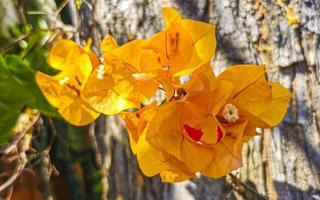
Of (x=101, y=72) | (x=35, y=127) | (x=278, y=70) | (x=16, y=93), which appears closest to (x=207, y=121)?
(x=101, y=72)

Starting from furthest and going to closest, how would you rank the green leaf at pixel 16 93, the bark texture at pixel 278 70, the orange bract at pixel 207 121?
the green leaf at pixel 16 93 → the bark texture at pixel 278 70 → the orange bract at pixel 207 121

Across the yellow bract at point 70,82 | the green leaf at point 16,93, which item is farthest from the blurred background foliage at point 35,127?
the yellow bract at point 70,82

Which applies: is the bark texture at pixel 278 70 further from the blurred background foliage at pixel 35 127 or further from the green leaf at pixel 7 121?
the green leaf at pixel 7 121

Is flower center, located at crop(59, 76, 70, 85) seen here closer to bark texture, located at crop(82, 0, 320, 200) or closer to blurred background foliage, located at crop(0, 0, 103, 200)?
bark texture, located at crop(82, 0, 320, 200)

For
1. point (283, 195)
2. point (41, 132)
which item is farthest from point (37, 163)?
point (283, 195)

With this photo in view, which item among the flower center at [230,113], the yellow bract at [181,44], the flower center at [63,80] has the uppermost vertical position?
the yellow bract at [181,44]

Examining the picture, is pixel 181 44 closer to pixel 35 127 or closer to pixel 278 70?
pixel 278 70

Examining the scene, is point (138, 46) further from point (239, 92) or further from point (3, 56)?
point (3, 56)

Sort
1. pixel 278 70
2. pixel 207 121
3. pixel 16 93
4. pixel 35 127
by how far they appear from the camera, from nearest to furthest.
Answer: pixel 207 121 < pixel 278 70 < pixel 16 93 < pixel 35 127
